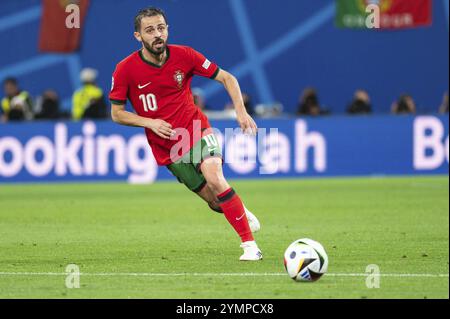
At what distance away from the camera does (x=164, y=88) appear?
11219 millimetres

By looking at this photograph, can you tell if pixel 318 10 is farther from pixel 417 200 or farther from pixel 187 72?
pixel 187 72

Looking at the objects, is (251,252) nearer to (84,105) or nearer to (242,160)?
(242,160)

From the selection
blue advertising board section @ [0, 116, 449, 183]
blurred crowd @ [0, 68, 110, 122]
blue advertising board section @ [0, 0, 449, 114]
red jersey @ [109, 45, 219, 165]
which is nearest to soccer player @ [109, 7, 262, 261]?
red jersey @ [109, 45, 219, 165]

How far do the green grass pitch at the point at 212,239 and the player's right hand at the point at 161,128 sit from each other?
1.18 meters

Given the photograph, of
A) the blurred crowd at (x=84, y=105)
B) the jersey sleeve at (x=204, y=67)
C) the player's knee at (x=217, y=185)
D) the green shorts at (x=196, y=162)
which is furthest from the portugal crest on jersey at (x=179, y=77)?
the blurred crowd at (x=84, y=105)

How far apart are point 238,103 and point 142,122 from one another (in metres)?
0.91

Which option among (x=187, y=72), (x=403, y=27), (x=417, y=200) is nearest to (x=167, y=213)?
(x=417, y=200)

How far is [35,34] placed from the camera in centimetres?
3081

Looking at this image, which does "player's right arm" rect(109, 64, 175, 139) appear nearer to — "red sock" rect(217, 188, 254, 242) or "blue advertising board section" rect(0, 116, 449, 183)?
"red sock" rect(217, 188, 254, 242)

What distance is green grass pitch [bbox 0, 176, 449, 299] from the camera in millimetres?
9086

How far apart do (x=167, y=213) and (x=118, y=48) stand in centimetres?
1453

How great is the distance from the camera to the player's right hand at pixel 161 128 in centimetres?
1075

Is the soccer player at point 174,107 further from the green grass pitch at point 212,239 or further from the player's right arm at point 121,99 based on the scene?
the green grass pitch at point 212,239

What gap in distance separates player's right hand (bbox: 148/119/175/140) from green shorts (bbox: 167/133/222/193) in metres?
0.37
